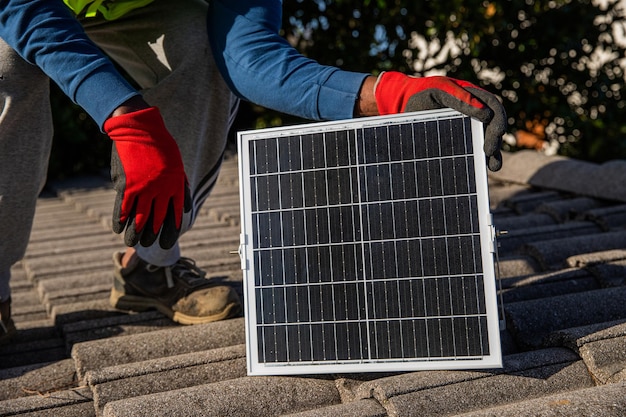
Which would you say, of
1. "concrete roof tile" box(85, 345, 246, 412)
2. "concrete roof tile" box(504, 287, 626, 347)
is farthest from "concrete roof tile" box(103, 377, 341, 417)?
"concrete roof tile" box(504, 287, 626, 347)

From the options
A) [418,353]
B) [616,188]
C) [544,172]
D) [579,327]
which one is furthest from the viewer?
[544,172]

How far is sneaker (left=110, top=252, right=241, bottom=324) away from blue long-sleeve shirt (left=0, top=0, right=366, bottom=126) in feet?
2.63

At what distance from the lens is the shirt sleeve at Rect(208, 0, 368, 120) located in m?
2.68

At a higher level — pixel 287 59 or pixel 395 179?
pixel 287 59

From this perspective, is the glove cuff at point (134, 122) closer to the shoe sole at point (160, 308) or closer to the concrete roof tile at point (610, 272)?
the shoe sole at point (160, 308)

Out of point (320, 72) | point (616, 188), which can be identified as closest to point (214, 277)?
point (320, 72)

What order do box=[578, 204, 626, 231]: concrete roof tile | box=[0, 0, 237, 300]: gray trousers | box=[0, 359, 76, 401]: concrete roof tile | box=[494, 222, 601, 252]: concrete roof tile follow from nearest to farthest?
box=[0, 359, 76, 401]: concrete roof tile
box=[0, 0, 237, 300]: gray trousers
box=[494, 222, 601, 252]: concrete roof tile
box=[578, 204, 626, 231]: concrete roof tile

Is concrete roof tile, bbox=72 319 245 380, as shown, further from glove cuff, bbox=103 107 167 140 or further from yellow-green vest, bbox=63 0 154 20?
yellow-green vest, bbox=63 0 154 20

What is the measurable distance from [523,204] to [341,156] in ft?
9.19

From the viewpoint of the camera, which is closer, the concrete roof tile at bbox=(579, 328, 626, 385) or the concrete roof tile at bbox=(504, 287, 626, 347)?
the concrete roof tile at bbox=(579, 328, 626, 385)

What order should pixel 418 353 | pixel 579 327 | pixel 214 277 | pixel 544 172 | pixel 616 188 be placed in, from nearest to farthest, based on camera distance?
1. pixel 418 353
2. pixel 579 327
3. pixel 214 277
4. pixel 616 188
5. pixel 544 172

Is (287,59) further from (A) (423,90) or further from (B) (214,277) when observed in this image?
(B) (214,277)

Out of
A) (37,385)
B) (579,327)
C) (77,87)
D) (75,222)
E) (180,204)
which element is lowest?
(75,222)

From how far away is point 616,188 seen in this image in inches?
192
